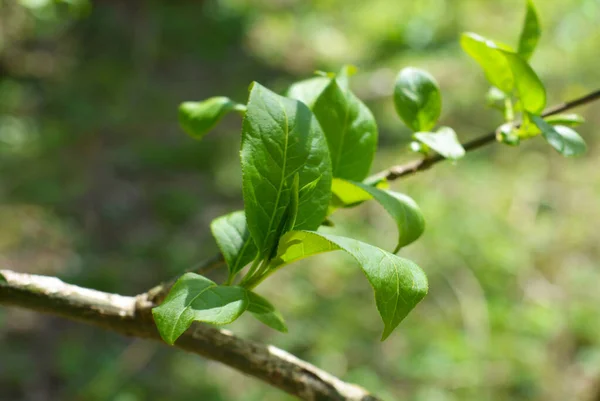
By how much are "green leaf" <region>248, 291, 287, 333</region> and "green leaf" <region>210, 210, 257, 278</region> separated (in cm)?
4

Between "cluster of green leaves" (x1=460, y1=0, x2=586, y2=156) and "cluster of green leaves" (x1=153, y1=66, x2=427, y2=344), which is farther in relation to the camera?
"cluster of green leaves" (x1=460, y1=0, x2=586, y2=156)

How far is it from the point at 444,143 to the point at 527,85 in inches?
3.5

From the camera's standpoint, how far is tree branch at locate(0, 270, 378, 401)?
49cm

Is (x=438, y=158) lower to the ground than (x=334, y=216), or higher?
higher

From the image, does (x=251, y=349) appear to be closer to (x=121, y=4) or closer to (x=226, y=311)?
(x=226, y=311)

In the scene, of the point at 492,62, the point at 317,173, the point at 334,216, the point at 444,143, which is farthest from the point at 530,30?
the point at 334,216

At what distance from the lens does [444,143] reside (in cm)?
52

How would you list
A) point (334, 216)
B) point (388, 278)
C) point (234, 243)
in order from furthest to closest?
point (334, 216) < point (234, 243) < point (388, 278)

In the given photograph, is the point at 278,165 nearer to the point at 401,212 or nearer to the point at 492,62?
the point at 401,212

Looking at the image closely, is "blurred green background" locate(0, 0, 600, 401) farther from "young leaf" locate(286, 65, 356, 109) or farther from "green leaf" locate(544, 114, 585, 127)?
"green leaf" locate(544, 114, 585, 127)

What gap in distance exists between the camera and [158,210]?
2607 mm

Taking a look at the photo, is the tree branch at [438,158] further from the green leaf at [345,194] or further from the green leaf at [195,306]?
the green leaf at [195,306]

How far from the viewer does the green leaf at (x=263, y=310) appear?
1.49 ft

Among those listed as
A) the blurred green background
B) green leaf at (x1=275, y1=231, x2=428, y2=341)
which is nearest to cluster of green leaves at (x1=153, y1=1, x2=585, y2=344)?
green leaf at (x1=275, y1=231, x2=428, y2=341)
